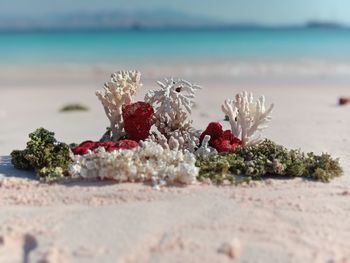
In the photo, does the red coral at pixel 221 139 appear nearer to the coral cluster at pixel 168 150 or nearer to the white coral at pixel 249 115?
the coral cluster at pixel 168 150

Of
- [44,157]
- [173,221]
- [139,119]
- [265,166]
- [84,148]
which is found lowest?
[173,221]

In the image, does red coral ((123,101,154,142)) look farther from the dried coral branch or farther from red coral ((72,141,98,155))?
red coral ((72,141,98,155))

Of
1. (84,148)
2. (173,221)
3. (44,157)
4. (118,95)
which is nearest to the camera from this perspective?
(173,221)

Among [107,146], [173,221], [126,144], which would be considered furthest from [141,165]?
[173,221]

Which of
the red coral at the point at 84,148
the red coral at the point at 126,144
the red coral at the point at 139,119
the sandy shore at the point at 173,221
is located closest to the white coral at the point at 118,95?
the red coral at the point at 139,119

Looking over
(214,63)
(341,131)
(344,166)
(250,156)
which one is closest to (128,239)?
(250,156)

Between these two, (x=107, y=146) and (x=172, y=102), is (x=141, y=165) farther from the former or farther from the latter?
(x=172, y=102)
